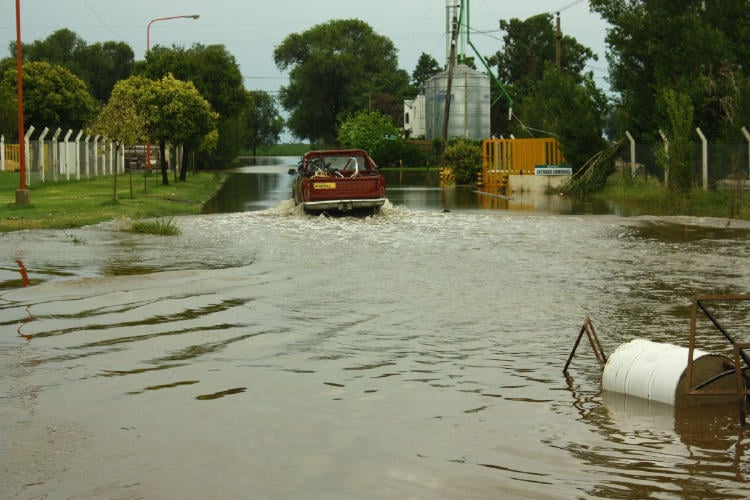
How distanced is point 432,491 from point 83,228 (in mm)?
18056

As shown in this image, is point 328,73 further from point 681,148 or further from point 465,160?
point 681,148

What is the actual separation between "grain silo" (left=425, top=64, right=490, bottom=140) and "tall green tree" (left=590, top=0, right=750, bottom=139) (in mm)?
50451

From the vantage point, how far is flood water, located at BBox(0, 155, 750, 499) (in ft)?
19.5

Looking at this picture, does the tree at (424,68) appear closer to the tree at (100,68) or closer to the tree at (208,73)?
the tree at (100,68)

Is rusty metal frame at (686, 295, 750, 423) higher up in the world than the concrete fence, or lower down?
lower down

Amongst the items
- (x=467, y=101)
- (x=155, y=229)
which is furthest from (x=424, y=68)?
(x=155, y=229)

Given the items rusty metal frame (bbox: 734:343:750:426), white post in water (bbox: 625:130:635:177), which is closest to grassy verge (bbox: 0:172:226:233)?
white post in water (bbox: 625:130:635:177)

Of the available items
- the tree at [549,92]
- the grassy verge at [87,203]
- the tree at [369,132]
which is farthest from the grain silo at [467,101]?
the grassy verge at [87,203]

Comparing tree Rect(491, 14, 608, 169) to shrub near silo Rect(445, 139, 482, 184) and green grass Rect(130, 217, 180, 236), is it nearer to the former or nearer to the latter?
shrub near silo Rect(445, 139, 482, 184)

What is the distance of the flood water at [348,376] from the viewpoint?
5.95 meters

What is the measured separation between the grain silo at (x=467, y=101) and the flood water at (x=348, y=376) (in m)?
76.6

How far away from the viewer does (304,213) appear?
27.6 m

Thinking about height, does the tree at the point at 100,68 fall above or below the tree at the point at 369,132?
above

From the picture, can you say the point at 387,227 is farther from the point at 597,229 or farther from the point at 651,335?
the point at 651,335
